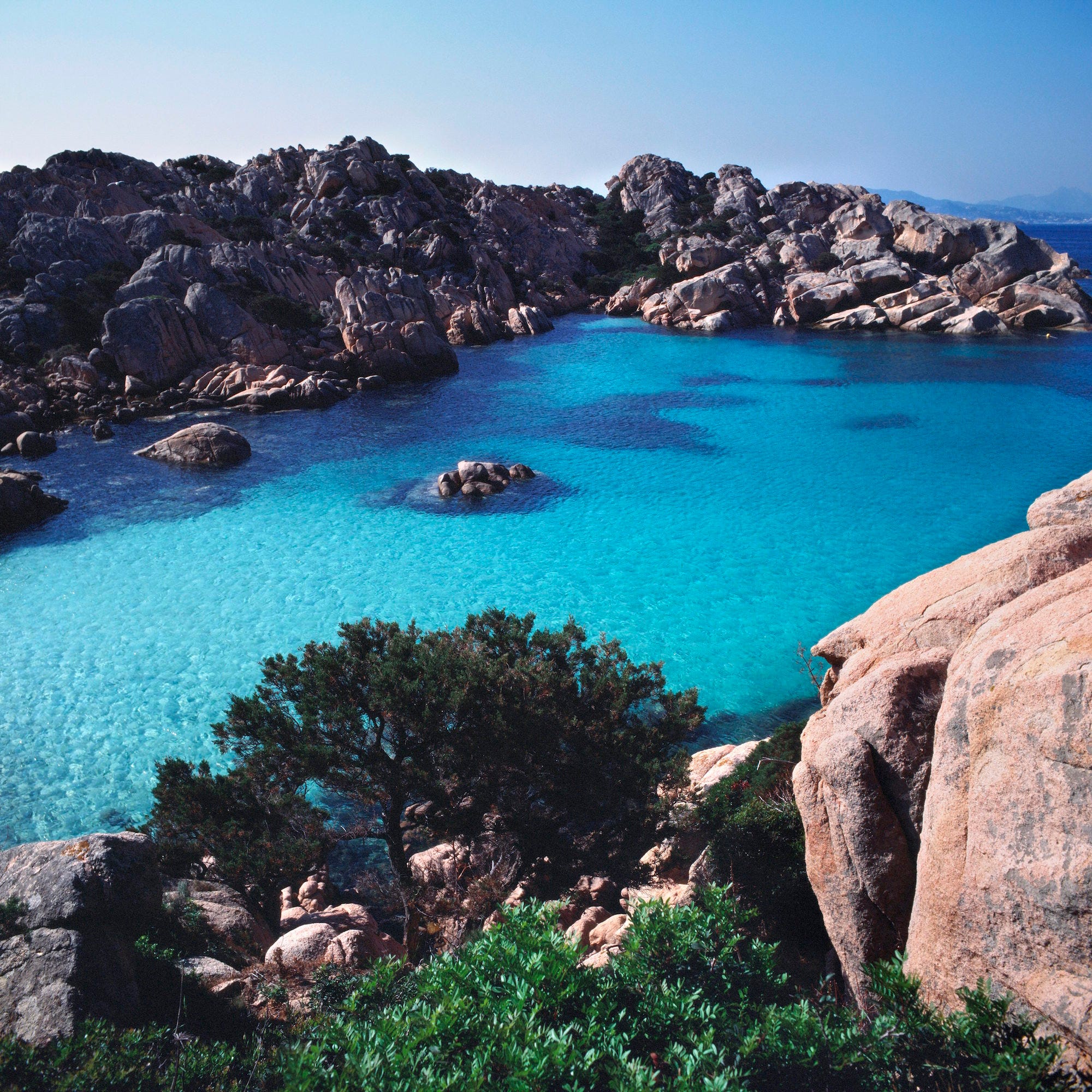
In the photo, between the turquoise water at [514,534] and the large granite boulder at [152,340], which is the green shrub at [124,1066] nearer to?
the turquoise water at [514,534]

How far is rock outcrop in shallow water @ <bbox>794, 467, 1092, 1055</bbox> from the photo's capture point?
5.10 metres

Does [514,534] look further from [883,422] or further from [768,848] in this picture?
[883,422]

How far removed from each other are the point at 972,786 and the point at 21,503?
30838 millimetres

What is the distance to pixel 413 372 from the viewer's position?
46.7 metres

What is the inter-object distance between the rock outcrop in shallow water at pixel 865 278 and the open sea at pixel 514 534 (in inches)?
556

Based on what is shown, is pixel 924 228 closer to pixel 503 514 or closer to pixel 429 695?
pixel 503 514

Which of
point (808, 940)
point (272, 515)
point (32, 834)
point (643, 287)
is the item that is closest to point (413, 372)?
point (272, 515)

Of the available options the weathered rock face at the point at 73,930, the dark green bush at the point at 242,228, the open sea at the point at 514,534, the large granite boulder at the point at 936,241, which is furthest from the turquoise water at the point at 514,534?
the dark green bush at the point at 242,228

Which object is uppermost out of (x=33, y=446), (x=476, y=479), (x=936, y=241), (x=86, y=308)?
(x=936, y=241)

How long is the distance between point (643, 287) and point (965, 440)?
3943cm

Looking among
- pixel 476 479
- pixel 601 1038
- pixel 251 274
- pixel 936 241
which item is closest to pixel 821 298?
pixel 936 241

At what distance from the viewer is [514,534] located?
82.5 ft

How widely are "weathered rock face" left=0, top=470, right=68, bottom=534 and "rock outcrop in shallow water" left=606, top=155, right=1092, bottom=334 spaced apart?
4806 cm

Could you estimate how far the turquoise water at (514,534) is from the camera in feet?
55.0
